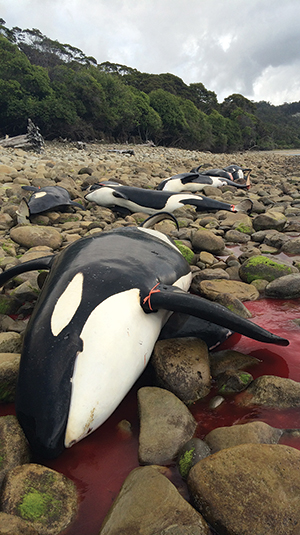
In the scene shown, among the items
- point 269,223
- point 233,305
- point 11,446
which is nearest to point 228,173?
point 269,223

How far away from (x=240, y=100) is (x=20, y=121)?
2338 inches

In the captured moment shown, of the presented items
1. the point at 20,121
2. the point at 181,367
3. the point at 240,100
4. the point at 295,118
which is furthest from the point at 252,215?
the point at 295,118

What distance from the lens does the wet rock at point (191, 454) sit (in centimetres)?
177

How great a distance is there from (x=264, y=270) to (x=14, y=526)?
3698 millimetres

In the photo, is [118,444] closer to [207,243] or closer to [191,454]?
[191,454]

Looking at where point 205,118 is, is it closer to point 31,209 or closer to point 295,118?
point 31,209

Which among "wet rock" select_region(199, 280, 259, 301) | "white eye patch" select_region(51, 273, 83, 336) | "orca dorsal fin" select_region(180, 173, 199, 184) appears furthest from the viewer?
"orca dorsal fin" select_region(180, 173, 199, 184)

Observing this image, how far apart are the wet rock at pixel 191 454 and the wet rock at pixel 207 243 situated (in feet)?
12.2

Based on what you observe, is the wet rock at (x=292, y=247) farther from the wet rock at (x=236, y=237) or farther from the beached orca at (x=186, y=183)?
the beached orca at (x=186, y=183)

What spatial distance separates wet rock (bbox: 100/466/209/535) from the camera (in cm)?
140

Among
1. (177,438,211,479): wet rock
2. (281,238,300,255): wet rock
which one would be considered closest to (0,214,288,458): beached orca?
(177,438,211,479): wet rock

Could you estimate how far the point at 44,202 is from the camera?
7.12m

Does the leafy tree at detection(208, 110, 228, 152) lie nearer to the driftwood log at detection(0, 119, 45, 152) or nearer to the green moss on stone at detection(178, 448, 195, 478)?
the driftwood log at detection(0, 119, 45, 152)

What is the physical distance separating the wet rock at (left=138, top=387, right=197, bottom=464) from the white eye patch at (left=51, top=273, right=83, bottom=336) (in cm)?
70
